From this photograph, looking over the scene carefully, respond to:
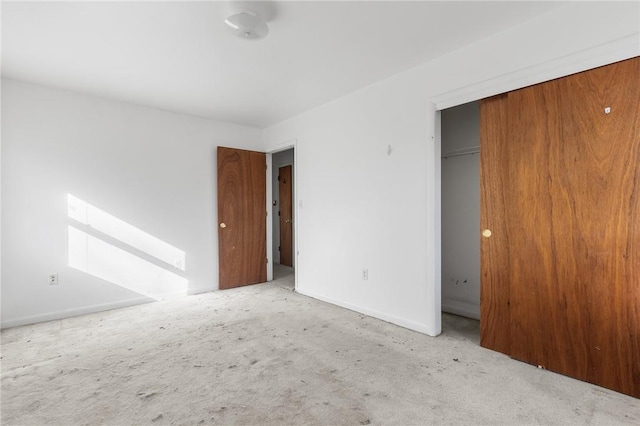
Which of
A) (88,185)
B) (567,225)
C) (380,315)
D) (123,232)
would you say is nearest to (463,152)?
(567,225)

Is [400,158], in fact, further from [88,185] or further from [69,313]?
[69,313]

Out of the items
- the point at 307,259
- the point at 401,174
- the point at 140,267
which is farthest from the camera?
the point at 307,259

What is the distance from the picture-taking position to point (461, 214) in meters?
3.34

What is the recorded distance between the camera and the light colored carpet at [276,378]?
1.62 metres

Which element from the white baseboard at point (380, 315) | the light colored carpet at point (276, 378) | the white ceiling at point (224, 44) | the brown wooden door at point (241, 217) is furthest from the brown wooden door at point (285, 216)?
the light colored carpet at point (276, 378)

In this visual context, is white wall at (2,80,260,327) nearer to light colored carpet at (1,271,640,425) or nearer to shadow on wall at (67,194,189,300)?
shadow on wall at (67,194,189,300)

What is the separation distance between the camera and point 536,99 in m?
2.11

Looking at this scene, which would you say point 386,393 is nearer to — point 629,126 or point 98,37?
point 629,126

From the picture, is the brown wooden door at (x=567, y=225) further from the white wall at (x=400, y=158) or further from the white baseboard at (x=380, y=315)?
the white baseboard at (x=380, y=315)

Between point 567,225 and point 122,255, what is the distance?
4382 millimetres

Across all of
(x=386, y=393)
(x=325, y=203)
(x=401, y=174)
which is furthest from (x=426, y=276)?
(x=325, y=203)

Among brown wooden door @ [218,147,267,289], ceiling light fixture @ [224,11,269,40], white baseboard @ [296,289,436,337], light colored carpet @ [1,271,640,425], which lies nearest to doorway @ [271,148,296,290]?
brown wooden door @ [218,147,267,289]

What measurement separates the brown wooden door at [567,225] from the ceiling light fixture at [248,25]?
6.07 feet

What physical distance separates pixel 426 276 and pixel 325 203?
1.59m
